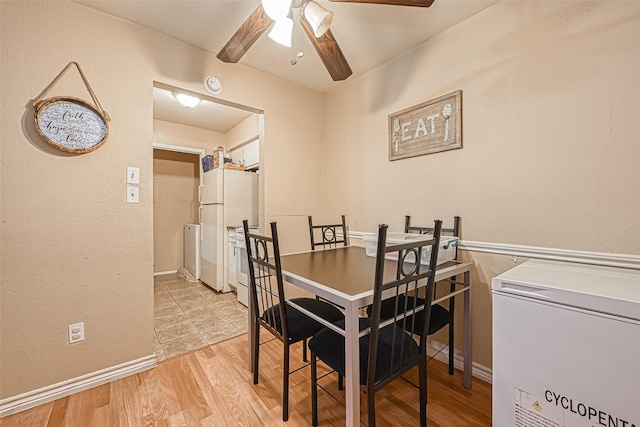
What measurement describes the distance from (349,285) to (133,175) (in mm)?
1645

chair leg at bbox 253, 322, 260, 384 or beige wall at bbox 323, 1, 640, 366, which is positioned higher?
beige wall at bbox 323, 1, 640, 366

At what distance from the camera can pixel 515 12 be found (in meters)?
1.62

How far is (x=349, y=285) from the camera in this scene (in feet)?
3.97

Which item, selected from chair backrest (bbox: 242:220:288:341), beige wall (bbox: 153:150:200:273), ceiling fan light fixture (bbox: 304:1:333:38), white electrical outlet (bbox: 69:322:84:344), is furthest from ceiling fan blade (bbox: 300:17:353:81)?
beige wall (bbox: 153:150:200:273)

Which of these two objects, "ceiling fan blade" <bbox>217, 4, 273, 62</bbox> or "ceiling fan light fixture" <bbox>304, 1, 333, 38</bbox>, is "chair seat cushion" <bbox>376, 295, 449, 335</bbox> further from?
"ceiling fan blade" <bbox>217, 4, 273, 62</bbox>

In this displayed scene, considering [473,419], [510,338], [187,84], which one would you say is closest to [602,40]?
[510,338]

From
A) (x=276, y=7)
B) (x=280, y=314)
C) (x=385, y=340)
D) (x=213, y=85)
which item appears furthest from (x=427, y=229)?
(x=213, y=85)

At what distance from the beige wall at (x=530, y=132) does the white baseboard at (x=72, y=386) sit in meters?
2.16

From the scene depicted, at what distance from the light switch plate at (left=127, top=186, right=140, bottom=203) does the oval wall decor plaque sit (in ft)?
1.03

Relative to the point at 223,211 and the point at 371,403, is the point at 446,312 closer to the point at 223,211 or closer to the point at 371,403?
the point at 371,403

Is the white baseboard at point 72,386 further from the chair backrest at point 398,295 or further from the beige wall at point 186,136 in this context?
the beige wall at point 186,136

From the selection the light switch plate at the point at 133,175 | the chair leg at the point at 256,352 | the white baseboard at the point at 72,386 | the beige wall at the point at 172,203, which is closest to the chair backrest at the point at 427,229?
the chair leg at the point at 256,352

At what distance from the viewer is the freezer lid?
2.88 feet

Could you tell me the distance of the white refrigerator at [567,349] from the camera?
86 centimetres
